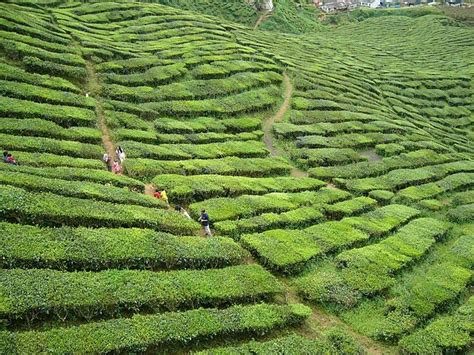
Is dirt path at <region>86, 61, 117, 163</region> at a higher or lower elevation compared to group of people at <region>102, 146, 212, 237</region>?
higher

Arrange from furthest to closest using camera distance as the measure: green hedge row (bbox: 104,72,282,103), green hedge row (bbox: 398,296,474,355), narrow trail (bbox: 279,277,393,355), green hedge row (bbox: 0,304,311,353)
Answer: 1. green hedge row (bbox: 104,72,282,103)
2. narrow trail (bbox: 279,277,393,355)
3. green hedge row (bbox: 398,296,474,355)
4. green hedge row (bbox: 0,304,311,353)

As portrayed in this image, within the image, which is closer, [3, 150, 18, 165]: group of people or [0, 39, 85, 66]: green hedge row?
[3, 150, 18, 165]: group of people

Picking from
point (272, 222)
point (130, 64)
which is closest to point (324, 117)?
point (130, 64)

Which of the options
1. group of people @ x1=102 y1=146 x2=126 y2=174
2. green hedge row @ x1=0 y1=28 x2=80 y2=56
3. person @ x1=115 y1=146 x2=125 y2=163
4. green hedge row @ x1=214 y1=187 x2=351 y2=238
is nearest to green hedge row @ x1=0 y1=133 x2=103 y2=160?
group of people @ x1=102 y1=146 x2=126 y2=174

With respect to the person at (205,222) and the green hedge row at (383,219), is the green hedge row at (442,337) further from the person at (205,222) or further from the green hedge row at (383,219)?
the person at (205,222)

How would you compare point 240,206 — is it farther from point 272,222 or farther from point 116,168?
point 116,168

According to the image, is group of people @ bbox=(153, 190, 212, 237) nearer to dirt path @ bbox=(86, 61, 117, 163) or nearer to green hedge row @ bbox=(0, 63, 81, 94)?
dirt path @ bbox=(86, 61, 117, 163)

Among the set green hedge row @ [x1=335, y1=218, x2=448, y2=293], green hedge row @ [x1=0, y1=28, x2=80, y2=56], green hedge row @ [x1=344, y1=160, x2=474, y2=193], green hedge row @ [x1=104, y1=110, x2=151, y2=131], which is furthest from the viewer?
green hedge row @ [x1=0, y1=28, x2=80, y2=56]
